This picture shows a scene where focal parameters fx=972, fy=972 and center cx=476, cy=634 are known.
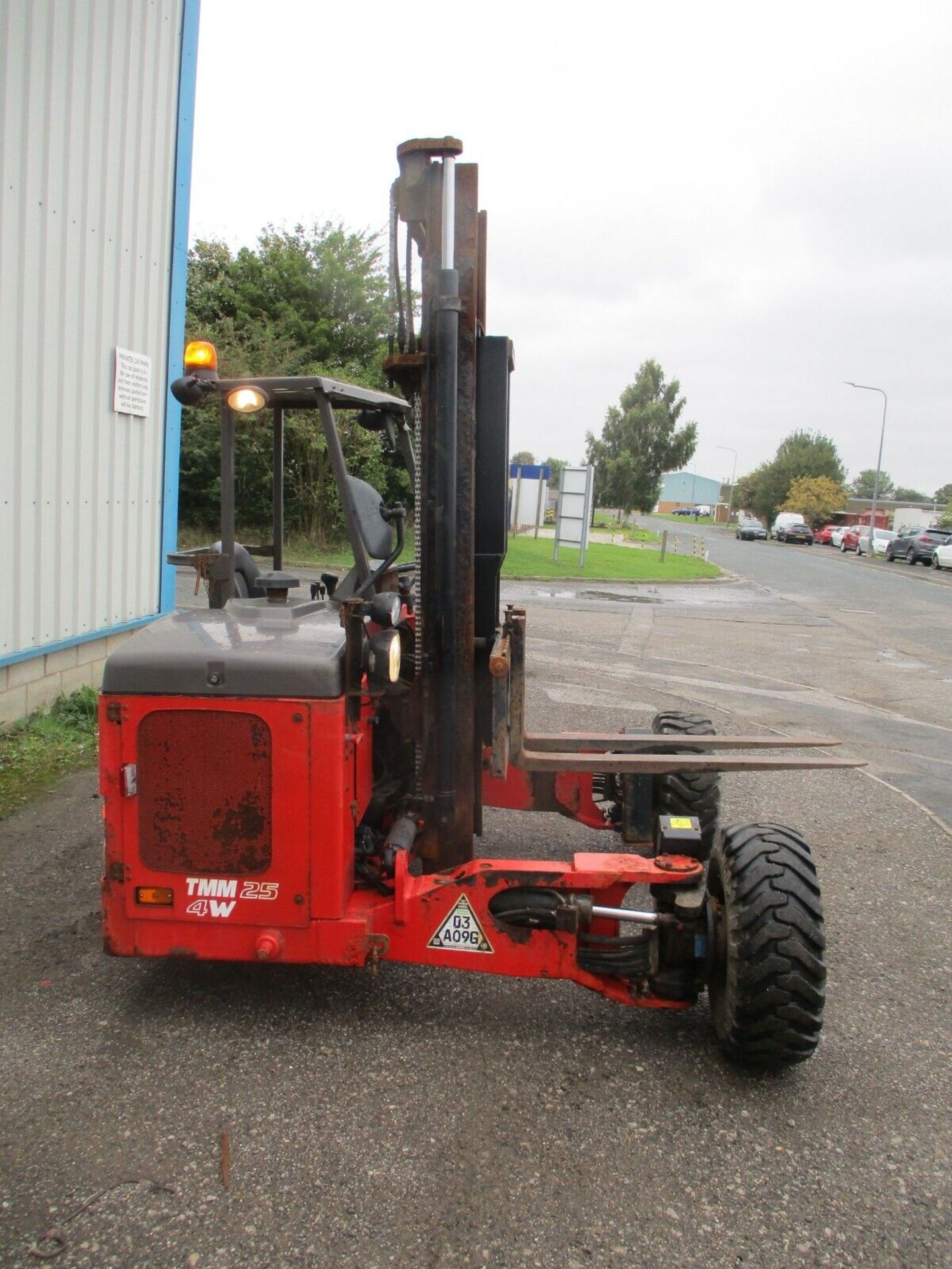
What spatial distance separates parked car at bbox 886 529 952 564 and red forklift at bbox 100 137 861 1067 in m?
40.6

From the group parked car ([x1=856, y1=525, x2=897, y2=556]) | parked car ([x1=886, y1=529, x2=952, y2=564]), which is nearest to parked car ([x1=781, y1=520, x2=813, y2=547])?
parked car ([x1=856, y1=525, x2=897, y2=556])

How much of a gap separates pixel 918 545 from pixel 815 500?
1634 inches

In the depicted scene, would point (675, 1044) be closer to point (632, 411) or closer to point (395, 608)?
point (395, 608)

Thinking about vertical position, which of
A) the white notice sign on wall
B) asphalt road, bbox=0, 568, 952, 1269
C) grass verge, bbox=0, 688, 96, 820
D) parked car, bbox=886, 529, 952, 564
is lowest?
asphalt road, bbox=0, 568, 952, 1269

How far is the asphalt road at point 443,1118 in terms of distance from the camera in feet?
8.27

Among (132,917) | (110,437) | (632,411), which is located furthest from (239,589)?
(632,411)

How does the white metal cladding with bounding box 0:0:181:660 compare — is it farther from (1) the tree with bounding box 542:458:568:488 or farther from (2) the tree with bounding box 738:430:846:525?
(2) the tree with bounding box 738:430:846:525

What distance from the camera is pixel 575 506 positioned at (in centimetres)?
2591

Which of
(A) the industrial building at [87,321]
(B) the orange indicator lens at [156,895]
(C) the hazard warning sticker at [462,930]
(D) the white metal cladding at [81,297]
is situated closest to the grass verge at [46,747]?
(A) the industrial building at [87,321]

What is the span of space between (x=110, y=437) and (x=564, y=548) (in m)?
24.8

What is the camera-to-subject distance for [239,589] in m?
4.26

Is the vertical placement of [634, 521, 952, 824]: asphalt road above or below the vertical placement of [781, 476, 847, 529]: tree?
below

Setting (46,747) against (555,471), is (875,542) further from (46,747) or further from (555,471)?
(46,747)

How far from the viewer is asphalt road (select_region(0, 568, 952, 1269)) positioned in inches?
99.2
